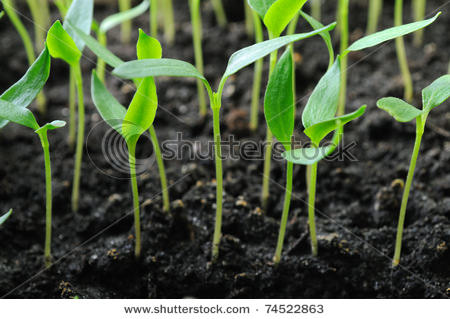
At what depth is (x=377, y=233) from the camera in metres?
0.78

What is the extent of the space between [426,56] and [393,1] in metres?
0.33

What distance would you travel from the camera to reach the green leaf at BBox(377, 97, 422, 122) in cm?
54

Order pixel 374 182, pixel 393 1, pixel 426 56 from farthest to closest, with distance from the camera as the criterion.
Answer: pixel 393 1
pixel 426 56
pixel 374 182

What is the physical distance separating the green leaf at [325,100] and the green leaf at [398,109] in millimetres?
53

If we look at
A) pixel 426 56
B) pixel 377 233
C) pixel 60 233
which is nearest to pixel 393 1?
pixel 426 56

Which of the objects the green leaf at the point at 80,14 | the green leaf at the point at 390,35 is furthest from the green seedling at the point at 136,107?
the green leaf at the point at 390,35

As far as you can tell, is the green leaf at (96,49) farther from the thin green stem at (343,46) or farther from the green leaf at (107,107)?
the thin green stem at (343,46)

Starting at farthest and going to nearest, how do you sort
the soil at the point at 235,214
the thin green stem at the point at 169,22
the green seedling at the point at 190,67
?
the thin green stem at the point at 169,22 → the soil at the point at 235,214 → the green seedling at the point at 190,67

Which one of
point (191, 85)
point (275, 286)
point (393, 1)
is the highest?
point (393, 1)

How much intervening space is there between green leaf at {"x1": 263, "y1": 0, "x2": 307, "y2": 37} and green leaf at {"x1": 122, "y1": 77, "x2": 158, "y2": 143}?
0.60 feet

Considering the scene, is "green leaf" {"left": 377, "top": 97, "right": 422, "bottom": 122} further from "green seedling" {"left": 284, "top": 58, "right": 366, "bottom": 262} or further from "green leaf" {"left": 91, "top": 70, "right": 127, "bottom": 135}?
"green leaf" {"left": 91, "top": 70, "right": 127, "bottom": 135}

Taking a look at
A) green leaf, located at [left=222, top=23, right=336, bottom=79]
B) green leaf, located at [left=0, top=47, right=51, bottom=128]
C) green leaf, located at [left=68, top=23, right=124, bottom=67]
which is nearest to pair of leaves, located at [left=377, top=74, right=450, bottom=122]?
green leaf, located at [left=222, top=23, right=336, bottom=79]

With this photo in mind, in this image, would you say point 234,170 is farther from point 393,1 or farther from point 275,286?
point 393,1

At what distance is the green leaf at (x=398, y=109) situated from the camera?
0.54 meters
